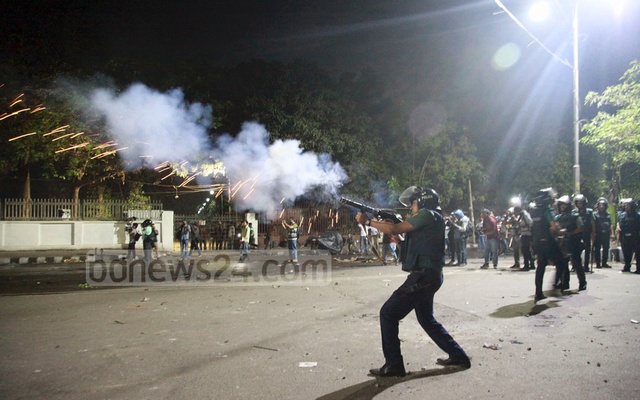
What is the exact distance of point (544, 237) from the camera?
7.57 metres

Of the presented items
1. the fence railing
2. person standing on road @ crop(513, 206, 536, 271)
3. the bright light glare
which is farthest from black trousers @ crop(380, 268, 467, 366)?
the fence railing

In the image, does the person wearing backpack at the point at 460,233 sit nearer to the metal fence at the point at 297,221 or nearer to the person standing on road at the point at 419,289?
the metal fence at the point at 297,221

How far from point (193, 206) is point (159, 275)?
72.1 feet

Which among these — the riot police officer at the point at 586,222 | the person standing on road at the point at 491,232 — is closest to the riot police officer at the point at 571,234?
the riot police officer at the point at 586,222

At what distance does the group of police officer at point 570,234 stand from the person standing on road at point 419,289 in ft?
12.7

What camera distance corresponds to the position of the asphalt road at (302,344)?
390 centimetres

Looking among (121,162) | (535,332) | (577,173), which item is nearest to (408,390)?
(535,332)

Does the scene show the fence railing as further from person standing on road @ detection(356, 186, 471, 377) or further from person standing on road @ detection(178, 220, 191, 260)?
person standing on road @ detection(356, 186, 471, 377)

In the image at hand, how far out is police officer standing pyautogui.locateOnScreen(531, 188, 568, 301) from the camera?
7.41 metres

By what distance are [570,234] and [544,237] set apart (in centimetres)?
165

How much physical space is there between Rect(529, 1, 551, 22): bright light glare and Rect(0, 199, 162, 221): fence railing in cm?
1724

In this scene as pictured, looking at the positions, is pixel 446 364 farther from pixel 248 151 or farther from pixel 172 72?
pixel 172 72

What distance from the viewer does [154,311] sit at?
23.9 ft

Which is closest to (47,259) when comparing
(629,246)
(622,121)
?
(629,246)
